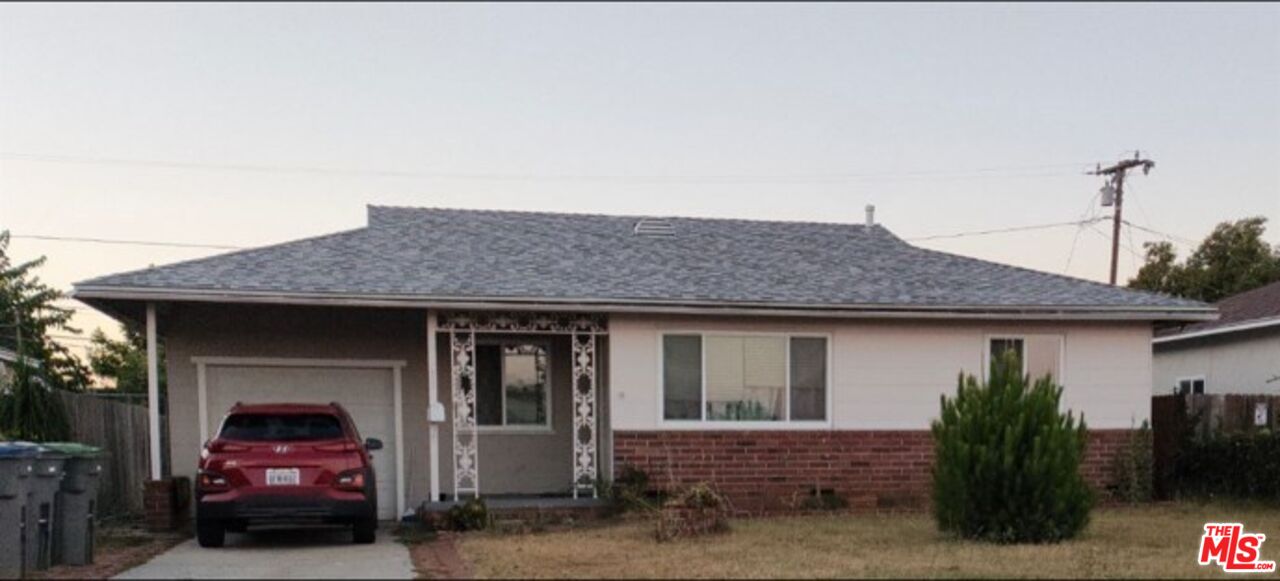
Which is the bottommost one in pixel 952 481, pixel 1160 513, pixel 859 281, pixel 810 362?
pixel 1160 513

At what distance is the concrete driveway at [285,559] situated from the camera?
9.72 m

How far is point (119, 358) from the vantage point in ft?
121

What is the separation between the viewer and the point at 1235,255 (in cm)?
3416

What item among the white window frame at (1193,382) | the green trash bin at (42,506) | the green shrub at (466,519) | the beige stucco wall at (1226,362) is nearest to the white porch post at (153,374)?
the green trash bin at (42,506)

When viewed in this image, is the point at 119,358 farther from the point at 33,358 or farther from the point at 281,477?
the point at 281,477

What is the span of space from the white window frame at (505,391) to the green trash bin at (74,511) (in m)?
5.90

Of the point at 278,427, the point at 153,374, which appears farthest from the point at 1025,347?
the point at 153,374

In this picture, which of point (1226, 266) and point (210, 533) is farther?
point (1226, 266)

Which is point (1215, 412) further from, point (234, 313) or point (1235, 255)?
point (1235, 255)

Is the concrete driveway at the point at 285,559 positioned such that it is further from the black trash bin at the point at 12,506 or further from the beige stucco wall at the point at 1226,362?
the beige stucco wall at the point at 1226,362

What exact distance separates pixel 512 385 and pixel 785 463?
153 inches

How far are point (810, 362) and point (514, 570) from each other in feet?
20.8

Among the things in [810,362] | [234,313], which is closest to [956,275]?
[810,362]
